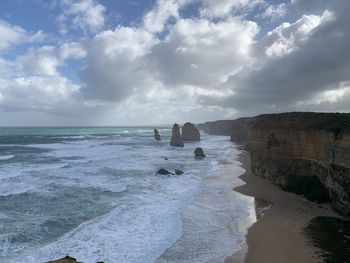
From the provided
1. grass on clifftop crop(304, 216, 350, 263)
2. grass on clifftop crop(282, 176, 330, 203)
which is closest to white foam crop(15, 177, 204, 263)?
grass on clifftop crop(304, 216, 350, 263)

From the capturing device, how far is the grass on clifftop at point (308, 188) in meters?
22.0

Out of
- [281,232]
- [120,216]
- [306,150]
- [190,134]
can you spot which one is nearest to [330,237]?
[281,232]

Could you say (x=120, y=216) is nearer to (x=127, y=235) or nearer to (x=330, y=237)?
(x=127, y=235)

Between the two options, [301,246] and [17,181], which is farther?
[17,181]

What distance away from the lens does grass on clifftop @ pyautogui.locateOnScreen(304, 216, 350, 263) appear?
44.0 ft

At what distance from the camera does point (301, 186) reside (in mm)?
24672

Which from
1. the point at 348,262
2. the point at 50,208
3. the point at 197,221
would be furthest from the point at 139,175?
the point at 348,262

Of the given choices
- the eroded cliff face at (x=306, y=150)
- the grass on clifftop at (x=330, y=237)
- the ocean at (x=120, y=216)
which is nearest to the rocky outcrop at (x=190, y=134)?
the ocean at (x=120, y=216)

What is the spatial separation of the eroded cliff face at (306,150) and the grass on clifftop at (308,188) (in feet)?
0.80

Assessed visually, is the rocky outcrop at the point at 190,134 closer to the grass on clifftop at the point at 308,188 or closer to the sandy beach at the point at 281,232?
the sandy beach at the point at 281,232

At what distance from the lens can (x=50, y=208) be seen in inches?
816

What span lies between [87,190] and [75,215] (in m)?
6.60

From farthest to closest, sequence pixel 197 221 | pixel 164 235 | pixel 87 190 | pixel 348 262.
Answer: pixel 87 190 → pixel 197 221 → pixel 164 235 → pixel 348 262

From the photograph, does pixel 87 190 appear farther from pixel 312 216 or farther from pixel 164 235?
pixel 312 216
